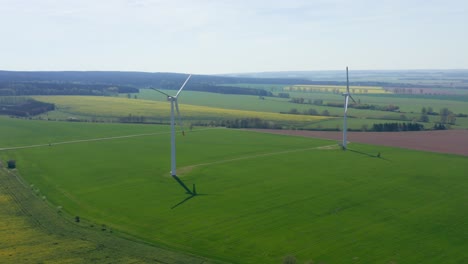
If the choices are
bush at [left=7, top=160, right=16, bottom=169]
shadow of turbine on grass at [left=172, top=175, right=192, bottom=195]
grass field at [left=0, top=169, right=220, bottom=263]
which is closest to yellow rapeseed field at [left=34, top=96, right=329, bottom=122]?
bush at [left=7, top=160, right=16, bottom=169]

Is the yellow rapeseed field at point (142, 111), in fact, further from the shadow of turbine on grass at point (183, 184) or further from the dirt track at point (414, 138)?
the shadow of turbine on grass at point (183, 184)

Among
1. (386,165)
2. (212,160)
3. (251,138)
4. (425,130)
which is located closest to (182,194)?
(212,160)

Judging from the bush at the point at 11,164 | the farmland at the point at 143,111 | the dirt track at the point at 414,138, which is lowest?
the bush at the point at 11,164

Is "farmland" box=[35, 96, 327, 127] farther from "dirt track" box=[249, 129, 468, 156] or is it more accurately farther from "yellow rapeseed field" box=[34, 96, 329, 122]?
"dirt track" box=[249, 129, 468, 156]

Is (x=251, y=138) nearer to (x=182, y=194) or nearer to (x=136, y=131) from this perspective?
(x=136, y=131)

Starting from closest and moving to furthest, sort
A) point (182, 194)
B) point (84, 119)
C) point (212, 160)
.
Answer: point (182, 194) < point (212, 160) < point (84, 119)

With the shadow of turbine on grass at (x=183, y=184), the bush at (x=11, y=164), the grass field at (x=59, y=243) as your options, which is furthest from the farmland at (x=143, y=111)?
the grass field at (x=59, y=243)
